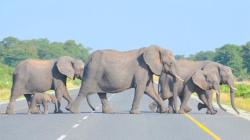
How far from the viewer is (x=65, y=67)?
3512 centimetres

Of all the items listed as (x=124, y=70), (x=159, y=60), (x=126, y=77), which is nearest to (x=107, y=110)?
(x=126, y=77)

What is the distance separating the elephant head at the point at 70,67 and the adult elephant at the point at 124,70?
2.53 ft

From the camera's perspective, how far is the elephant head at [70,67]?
34938mm

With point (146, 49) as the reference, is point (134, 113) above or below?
below

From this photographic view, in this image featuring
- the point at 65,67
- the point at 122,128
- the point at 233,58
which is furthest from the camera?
the point at 233,58

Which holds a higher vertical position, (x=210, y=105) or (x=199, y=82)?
(x=199, y=82)

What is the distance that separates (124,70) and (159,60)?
153 centimetres

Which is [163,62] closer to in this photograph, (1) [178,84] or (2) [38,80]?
(1) [178,84]

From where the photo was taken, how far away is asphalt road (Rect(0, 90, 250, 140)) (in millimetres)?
21078

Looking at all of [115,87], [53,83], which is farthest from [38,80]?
[115,87]

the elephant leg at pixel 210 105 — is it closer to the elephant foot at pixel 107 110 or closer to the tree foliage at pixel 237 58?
the elephant foot at pixel 107 110

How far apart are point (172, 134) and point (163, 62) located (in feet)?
42.7

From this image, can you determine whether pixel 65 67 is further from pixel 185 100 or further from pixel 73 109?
pixel 185 100

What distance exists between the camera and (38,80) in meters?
34.5
